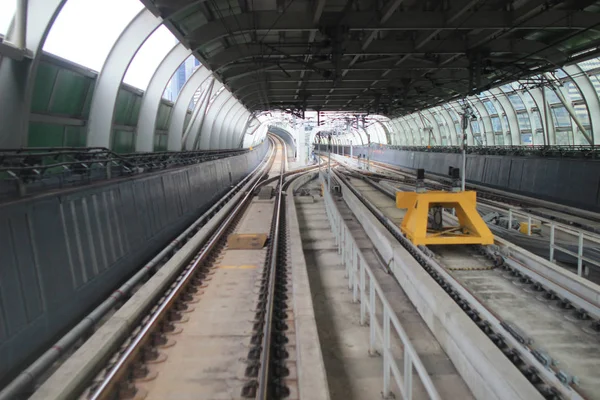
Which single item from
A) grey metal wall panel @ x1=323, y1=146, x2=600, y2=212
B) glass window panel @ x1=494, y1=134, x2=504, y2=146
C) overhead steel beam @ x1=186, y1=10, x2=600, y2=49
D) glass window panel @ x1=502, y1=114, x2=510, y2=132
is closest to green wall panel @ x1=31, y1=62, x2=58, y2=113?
overhead steel beam @ x1=186, y1=10, x2=600, y2=49

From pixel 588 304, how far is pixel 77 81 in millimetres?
11279

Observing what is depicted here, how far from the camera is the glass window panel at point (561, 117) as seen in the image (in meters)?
21.4

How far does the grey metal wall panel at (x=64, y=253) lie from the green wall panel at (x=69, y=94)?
2530 mm

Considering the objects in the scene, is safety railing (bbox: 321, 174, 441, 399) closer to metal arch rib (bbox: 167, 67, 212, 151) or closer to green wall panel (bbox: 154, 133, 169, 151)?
metal arch rib (bbox: 167, 67, 212, 151)

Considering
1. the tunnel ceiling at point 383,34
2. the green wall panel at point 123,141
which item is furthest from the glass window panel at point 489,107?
the green wall panel at point 123,141

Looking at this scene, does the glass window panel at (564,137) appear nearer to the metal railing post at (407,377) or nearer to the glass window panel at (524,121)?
the glass window panel at (524,121)

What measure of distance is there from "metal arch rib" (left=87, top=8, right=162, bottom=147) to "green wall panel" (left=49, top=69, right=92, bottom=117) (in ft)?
0.94

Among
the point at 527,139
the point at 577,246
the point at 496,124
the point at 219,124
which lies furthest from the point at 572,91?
the point at 219,124

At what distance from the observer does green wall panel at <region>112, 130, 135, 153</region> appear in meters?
13.2

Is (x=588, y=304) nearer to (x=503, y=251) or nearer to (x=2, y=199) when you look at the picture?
(x=503, y=251)

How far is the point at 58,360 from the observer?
5.14 metres

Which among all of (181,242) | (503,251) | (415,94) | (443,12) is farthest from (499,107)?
(181,242)

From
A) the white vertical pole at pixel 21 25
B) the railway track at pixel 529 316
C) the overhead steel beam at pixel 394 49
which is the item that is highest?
the overhead steel beam at pixel 394 49

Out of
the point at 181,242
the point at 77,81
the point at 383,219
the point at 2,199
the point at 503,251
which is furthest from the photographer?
the point at 383,219
